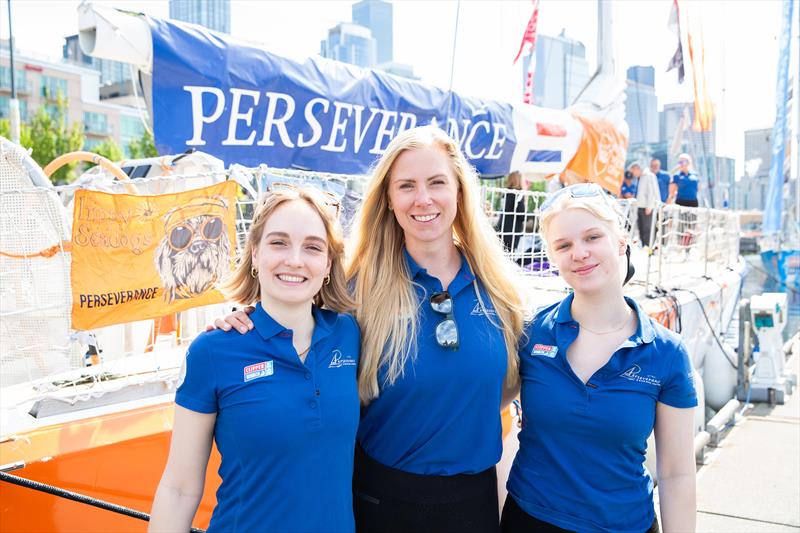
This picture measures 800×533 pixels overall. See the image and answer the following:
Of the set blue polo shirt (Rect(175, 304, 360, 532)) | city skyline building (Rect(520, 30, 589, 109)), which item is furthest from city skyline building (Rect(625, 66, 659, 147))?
blue polo shirt (Rect(175, 304, 360, 532))

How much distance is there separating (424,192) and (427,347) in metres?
0.53

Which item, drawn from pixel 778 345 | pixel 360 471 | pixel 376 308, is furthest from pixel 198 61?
pixel 778 345

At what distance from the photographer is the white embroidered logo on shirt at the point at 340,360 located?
6.49ft

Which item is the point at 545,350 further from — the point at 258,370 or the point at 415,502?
the point at 258,370

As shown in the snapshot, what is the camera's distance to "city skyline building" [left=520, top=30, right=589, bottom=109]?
636 inches

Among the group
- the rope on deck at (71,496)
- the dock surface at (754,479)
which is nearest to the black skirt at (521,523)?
the rope on deck at (71,496)

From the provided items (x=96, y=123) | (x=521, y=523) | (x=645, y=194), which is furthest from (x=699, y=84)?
(x=96, y=123)

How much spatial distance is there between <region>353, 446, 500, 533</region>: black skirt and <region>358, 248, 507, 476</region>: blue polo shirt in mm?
31

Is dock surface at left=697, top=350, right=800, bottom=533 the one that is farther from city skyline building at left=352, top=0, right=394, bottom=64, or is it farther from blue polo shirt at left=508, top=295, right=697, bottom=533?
city skyline building at left=352, top=0, right=394, bottom=64

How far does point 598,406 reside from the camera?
6.66ft

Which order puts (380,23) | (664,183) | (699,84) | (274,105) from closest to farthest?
1. (274,105)
2. (699,84)
3. (664,183)
4. (380,23)

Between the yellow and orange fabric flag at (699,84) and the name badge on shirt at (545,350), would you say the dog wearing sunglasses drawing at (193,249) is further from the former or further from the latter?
the yellow and orange fabric flag at (699,84)

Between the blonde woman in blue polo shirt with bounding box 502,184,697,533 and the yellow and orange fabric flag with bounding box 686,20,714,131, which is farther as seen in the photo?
the yellow and orange fabric flag with bounding box 686,20,714,131

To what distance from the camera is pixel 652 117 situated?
1900 centimetres
